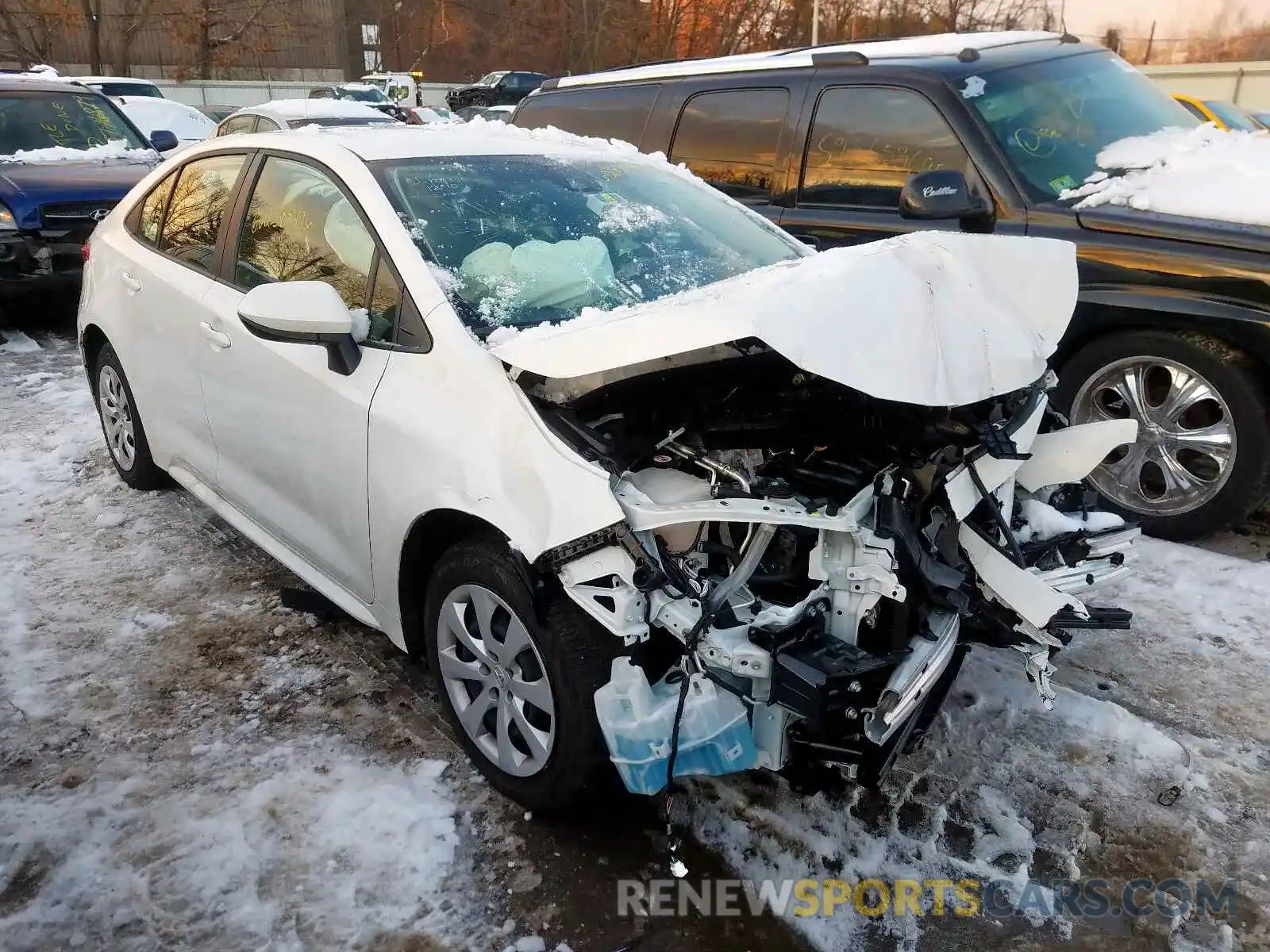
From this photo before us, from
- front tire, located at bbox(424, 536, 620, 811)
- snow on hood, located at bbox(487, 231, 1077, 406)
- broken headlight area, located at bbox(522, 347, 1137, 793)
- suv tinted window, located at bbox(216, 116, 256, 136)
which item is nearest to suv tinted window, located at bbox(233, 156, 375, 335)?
snow on hood, located at bbox(487, 231, 1077, 406)

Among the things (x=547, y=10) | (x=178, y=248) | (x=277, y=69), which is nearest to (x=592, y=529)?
(x=178, y=248)

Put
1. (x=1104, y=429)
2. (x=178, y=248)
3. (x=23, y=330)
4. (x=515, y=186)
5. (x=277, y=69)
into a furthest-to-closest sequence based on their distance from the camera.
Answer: (x=277, y=69) < (x=23, y=330) < (x=178, y=248) < (x=515, y=186) < (x=1104, y=429)

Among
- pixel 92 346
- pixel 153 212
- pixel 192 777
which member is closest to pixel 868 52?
pixel 153 212

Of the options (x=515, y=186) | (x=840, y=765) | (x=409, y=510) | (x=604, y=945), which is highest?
(x=515, y=186)

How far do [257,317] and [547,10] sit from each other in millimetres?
46888

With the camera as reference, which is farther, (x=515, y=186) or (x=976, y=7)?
(x=976, y=7)

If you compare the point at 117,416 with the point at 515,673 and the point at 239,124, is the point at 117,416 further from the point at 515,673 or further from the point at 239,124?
the point at 239,124

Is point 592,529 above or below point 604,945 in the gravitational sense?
above

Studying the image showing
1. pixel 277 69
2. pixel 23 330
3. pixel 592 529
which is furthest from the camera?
pixel 277 69

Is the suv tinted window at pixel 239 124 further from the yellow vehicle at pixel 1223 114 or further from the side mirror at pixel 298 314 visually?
the yellow vehicle at pixel 1223 114

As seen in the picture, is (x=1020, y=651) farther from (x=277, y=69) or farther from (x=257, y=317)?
(x=277, y=69)

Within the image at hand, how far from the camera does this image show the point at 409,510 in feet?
8.61

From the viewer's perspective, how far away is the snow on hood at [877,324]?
2141mm

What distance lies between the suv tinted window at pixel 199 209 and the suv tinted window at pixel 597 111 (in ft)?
7.58
